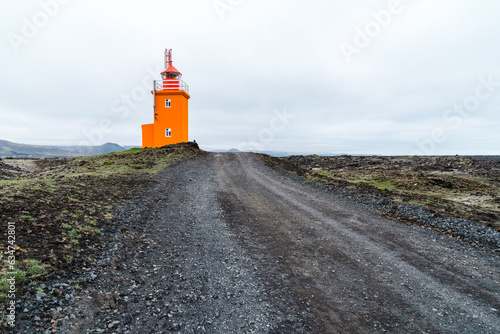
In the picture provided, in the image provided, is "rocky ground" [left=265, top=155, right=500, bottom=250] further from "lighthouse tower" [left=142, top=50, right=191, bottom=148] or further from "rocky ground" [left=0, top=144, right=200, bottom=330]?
"lighthouse tower" [left=142, top=50, right=191, bottom=148]

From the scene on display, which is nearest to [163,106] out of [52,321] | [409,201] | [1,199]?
[1,199]

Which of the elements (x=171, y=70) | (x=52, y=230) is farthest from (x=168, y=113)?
(x=52, y=230)

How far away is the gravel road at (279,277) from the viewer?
4816 millimetres

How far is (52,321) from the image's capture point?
4.21 m

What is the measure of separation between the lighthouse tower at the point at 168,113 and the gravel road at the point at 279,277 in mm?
30011

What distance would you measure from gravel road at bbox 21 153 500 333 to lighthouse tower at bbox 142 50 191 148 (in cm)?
3001

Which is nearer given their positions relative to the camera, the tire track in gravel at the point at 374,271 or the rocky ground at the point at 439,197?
the tire track in gravel at the point at 374,271

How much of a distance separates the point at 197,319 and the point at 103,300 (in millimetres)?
2103

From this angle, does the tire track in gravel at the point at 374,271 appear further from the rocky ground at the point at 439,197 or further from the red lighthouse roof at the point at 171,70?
the red lighthouse roof at the point at 171,70

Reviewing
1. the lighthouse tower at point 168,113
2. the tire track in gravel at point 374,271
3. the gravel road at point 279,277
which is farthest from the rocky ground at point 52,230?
the lighthouse tower at point 168,113

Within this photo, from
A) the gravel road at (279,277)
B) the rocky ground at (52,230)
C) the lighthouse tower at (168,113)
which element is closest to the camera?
the gravel road at (279,277)

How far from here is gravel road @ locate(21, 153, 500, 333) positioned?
482cm

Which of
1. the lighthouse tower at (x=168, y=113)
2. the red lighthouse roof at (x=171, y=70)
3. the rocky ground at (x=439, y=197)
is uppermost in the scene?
the red lighthouse roof at (x=171, y=70)

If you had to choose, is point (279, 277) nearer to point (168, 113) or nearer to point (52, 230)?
point (52, 230)
